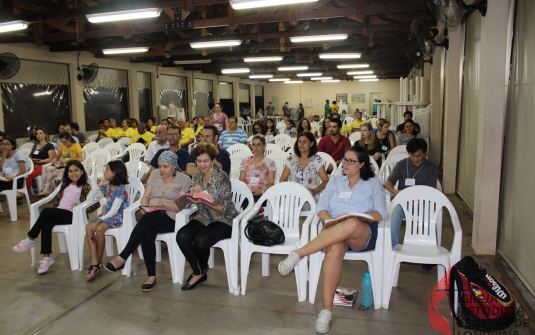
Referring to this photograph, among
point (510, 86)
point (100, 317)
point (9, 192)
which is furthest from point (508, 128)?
point (9, 192)

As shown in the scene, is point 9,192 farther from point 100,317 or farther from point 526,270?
point 526,270

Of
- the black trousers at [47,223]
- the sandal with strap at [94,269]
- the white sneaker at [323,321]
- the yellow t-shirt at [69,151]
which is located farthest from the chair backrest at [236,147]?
the white sneaker at [323,321]

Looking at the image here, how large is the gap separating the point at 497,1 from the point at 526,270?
2301mm

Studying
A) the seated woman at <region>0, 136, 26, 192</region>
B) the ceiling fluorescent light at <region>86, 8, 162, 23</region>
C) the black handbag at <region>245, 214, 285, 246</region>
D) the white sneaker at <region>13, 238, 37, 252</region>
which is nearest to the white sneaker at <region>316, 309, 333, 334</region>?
the black handbag at <region>245, 214, 285, 246</region>

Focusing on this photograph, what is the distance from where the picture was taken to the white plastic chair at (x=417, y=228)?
3.10 m

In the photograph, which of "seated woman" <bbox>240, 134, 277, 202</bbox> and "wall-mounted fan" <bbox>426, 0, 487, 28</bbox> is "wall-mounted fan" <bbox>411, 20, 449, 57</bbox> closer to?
"wall-mounted fan" <bbox>426, 0, 487, 28</bbox>

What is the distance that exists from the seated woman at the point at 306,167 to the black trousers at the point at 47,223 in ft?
7.01

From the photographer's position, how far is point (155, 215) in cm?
366

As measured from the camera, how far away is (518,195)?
3551mm

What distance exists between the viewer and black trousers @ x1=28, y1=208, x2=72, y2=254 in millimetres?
3955

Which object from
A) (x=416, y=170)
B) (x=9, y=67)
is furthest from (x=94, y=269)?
(x=9, y=67)

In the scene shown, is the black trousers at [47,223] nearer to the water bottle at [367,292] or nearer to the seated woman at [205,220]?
the seated woman at [205,220]

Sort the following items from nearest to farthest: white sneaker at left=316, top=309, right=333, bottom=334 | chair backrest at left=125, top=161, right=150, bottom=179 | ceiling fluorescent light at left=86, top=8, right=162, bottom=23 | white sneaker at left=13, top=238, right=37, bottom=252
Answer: white sneaker at left=316, top=309, right=333, bottom=334 → white sneaker at left=13, top=238, right=37, bottom=252 → chair backrest at left=125, top=161, right=150, bottom=179 → ceiling fluorescent light at left=86, top=8, right=162, bottom=23

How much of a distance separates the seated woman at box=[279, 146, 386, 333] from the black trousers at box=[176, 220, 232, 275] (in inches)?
27.7
